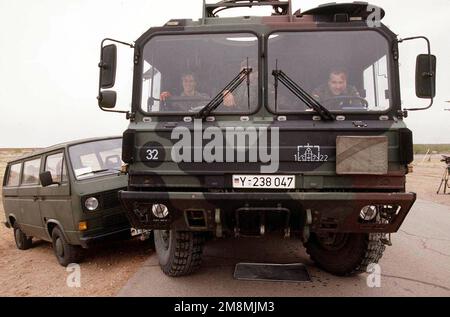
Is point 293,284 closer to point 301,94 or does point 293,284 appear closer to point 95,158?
point 301,94

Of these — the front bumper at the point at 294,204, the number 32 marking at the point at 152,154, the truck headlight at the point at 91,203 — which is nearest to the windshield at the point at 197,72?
the number 32 marking at the point at 152,154

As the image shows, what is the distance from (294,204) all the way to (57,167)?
421 centimetres

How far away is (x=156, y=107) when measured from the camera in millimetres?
4508

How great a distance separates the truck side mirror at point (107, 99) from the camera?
4.58m

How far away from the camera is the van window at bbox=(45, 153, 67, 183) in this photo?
6.35 meters

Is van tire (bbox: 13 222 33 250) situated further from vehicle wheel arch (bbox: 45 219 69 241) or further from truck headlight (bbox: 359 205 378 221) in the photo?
truck headlight (bbox: 359 205 378 221)

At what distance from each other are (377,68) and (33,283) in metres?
5.09

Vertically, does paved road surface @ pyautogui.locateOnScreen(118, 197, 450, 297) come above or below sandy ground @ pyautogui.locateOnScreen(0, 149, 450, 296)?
above

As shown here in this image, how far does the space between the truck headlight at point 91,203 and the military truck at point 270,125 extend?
1.82 m

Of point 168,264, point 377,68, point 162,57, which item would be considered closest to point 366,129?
point 377,68

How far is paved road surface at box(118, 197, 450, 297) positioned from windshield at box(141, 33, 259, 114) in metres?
1.98

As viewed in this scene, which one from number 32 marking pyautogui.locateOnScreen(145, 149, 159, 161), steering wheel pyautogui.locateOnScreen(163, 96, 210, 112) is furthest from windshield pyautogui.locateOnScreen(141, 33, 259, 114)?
number 32 marking pyautogui.locateOnScreen(145, 149, 159, 161)
